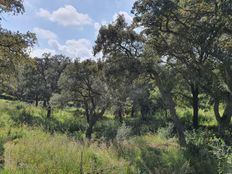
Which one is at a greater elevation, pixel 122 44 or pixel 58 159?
pixel 122 44

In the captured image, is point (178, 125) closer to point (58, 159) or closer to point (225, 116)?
point (225, 116)

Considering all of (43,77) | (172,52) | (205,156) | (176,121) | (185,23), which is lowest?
(205,156)

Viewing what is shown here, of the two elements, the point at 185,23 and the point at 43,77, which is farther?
the point at 43,77

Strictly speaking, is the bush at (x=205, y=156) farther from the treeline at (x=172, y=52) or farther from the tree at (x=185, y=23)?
the tree at (x=185, y=23)

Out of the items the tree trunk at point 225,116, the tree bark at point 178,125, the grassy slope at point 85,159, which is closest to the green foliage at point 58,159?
the grassy slope at point 85,159

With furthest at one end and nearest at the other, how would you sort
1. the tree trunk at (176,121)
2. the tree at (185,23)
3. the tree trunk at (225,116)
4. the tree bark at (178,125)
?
the tree trunk at (225,116) < the tree trunk at (176,121) < the tree bark at (178,125) < the tree at (185,23)

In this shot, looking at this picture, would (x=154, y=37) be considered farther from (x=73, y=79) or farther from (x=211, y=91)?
(x=73, y=79)

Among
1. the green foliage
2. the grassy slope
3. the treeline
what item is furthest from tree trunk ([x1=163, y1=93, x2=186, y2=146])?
the green foliage

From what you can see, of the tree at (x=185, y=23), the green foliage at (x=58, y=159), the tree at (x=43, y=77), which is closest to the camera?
the green foliage at (x=58, y=159)

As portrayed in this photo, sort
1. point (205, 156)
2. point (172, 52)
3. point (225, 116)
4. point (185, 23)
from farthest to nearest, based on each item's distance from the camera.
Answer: point (225, 116)
point (172, 52)
point (185, 23)
point (205, 156)

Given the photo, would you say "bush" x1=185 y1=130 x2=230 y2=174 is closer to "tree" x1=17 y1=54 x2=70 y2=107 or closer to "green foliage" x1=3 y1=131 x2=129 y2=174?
"green foliage" x1=3 y1=131 x2=129 y2=174

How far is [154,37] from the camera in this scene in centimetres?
1695

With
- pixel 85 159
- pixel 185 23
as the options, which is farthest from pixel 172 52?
pixel 85 159

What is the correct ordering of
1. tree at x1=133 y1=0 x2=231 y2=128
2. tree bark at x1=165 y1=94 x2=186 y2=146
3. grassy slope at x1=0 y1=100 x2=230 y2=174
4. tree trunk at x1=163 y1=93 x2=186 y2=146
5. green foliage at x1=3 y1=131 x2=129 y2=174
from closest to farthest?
green foliage at x1=3 y1=131 x2=129 y2=174 → grassy slope at x1=0 y1=100 x2=230 y2=174 → tree at x1=133 y1=0 x2=231 y2=128 → tree bark at x1=165 y1=94 x2=186 y2=146 → tree trunk at x1=163 y1=93 x2=186 y2=146
